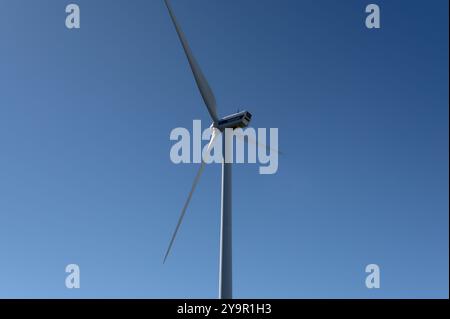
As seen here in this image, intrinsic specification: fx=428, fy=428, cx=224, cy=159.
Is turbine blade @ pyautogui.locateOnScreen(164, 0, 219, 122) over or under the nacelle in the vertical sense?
over

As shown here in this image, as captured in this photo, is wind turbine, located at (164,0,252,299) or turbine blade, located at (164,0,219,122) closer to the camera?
wind turbine, located at (164,0,252,299)

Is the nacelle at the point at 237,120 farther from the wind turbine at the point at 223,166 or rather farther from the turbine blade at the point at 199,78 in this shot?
the turbine blade at the point at 199,78

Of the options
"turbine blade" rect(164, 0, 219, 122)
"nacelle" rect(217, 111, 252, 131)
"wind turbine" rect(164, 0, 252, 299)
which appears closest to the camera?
"wind turbine" rect(164, 0, 252, 299)

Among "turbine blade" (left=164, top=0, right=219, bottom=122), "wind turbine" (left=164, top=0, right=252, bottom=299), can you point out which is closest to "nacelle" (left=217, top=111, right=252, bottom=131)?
"wind turbine" (left=164, top=0, right=252, bottom=299)

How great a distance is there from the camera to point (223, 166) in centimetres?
4228

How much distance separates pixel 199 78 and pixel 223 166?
10.7 m

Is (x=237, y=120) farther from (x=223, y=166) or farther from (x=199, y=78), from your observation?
(x=199, y=78)

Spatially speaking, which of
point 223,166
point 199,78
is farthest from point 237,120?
point 199,78

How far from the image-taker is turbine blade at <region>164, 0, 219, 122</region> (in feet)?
146

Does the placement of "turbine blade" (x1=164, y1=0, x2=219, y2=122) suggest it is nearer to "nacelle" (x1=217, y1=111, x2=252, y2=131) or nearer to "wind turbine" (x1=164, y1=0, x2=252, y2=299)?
"wind turbine" (x1=164, y1=0, x2=252, y2=299)

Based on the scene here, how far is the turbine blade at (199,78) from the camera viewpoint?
44594mm
